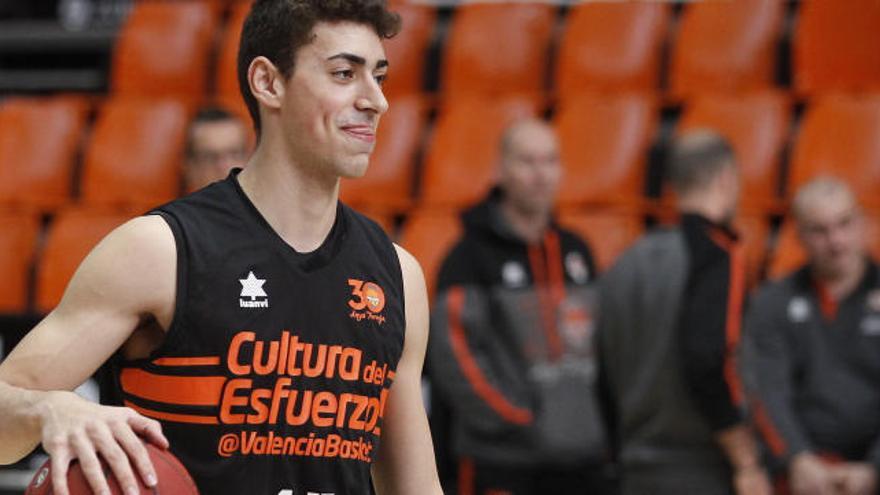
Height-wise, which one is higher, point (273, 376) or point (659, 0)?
point (659, 0)

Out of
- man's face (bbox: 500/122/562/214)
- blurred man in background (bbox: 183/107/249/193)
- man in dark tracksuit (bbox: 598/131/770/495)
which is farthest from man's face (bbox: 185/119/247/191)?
man in dark tracksuit (bbox: 598/131/770/495)

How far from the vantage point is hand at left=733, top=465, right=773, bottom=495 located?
4484 mm

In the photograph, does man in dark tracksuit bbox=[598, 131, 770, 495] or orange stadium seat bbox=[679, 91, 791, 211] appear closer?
man in dark tracksuit bbox=[598, 131, 770, 495]

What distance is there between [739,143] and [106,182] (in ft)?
9.34

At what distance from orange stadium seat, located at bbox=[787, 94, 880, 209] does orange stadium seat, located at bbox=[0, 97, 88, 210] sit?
3308 mm

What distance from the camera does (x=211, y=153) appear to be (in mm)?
4613

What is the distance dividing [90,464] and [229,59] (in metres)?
5.61

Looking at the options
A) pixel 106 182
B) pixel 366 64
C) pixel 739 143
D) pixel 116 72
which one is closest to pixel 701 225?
pixel 739 143

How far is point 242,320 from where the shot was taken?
95.7 inches

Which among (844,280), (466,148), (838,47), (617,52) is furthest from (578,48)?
(844,280)

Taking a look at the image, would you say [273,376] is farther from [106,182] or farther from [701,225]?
[106,182]

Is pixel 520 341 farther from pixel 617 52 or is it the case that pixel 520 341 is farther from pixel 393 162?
pixel 617 52

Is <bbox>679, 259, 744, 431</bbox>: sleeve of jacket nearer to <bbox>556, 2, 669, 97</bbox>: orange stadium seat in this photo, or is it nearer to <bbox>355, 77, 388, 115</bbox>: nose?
<bbox>355, 77, 388, 115</bbox>: nose

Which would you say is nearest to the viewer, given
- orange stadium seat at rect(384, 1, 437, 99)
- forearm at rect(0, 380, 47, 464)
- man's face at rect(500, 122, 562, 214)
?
forearm at rect(0, 380, 47, 464)
